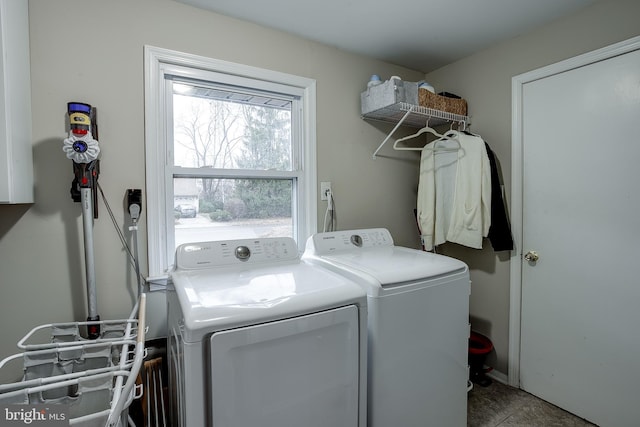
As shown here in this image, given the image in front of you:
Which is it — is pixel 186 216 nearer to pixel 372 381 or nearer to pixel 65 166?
pixel 65 166

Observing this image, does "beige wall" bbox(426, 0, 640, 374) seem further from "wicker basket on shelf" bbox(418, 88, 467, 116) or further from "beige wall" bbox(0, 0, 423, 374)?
"beige wall" bbox(0, 0, 423, 374)

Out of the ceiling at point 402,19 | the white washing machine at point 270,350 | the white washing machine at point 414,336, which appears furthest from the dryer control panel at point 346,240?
the ceiling at point 402,19

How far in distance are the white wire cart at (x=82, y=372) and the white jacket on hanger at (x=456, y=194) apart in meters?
1.98

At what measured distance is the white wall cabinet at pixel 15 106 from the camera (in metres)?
1.17

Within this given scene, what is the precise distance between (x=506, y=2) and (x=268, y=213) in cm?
188

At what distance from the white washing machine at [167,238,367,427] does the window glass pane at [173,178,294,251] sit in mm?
571

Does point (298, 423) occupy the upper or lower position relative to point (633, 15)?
lower

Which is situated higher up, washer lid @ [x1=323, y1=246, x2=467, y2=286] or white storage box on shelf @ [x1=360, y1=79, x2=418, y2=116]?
white storage box on shelf @ [x1=360, y1=79, x2=418, y2=116]

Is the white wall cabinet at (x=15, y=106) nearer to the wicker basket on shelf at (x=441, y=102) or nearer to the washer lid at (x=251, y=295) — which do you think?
the washer lid at (x=251, y=295)

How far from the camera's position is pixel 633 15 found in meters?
1.66

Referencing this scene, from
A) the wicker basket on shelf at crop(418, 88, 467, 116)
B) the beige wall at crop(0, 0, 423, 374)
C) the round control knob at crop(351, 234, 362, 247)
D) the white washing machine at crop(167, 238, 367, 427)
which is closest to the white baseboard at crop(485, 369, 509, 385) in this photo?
the round control knob at crop(351, 234, 362, 247)

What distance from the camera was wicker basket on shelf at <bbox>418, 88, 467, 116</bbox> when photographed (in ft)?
7.10

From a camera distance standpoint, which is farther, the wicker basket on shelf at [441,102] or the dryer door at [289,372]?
the wicker basket on shelf at [441,102]

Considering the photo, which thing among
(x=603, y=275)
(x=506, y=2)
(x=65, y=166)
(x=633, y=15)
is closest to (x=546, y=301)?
(x=603, y=275)
